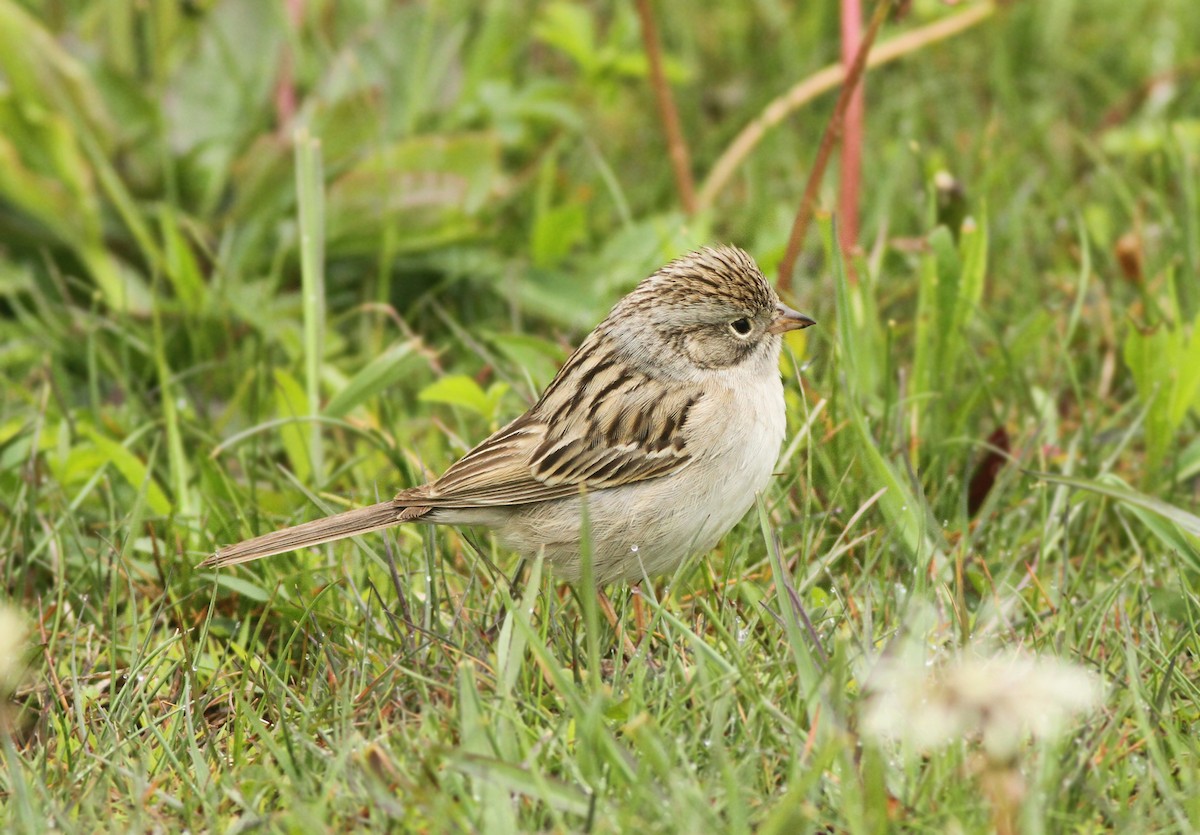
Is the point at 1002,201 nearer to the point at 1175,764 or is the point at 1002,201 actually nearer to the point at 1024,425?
the point at 1024,425

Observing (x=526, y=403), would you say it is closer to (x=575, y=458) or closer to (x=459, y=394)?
(x=459, y=394)

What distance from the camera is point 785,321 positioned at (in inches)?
178

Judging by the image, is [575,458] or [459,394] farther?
[459,394]

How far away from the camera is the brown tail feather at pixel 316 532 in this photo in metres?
3.97

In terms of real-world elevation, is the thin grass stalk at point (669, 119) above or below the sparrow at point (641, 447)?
above

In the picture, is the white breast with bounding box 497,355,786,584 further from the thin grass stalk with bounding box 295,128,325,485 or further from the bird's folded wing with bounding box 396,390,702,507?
the thin grass stalk with bounding box 295,128,325,485

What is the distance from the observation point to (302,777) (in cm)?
323

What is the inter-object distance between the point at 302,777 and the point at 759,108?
15.6 ft

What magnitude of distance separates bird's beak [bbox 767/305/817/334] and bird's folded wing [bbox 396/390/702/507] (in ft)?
1.11

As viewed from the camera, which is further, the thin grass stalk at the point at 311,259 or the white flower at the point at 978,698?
the thin grass stalk at the point at 311,259

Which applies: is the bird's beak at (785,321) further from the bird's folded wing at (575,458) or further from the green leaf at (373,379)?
the green leaf at (373,379)

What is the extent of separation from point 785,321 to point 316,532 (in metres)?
1.47

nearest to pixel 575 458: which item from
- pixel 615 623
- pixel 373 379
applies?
pixel 615 623

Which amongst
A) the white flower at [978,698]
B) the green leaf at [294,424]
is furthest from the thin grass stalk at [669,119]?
the white flower at [978,698]
